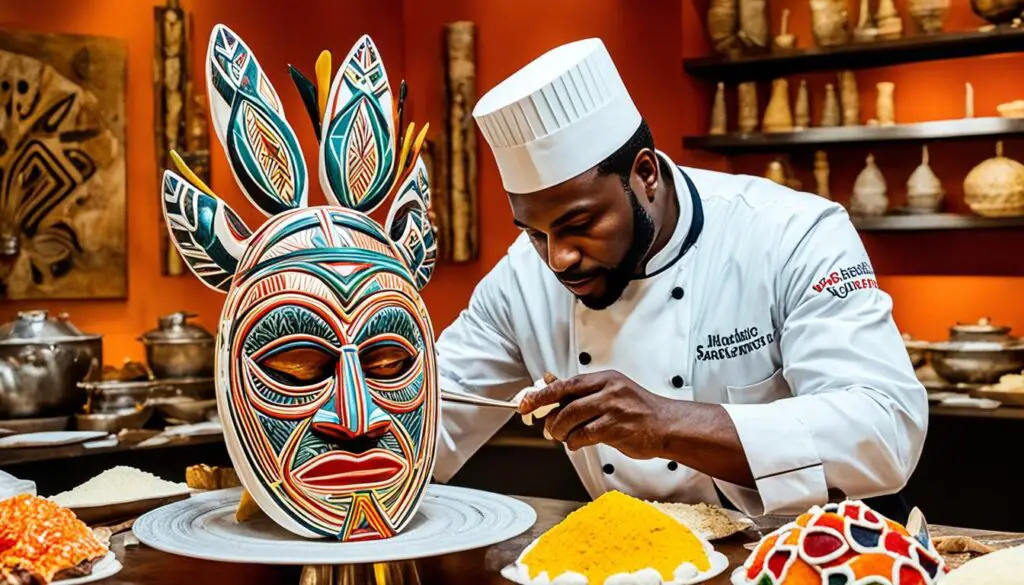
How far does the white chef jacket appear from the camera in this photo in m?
1.97

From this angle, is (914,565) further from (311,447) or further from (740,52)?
(740,52)

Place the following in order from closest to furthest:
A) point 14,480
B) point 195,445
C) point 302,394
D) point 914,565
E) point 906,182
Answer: point 914,565
point 302,394
point 14,480
point 195,445
point 906,182

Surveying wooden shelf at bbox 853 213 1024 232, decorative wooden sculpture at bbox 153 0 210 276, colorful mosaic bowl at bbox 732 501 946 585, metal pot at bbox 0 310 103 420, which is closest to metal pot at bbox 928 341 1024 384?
wooden shelf at bbox 853 213 1024 232

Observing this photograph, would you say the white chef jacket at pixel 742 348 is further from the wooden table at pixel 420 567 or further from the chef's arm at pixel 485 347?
the wooden table at pixel 420 567

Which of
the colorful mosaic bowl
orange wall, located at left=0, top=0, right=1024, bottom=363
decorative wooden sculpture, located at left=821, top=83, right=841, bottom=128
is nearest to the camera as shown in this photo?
the colorful mosaic bowl

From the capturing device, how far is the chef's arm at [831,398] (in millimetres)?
1950

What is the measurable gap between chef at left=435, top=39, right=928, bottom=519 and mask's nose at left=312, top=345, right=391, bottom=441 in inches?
9.9

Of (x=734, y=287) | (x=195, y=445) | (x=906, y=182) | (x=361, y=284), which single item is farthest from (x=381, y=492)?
(x=906, y=182)

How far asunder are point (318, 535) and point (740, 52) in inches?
161

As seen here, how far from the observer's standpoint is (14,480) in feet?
6.57

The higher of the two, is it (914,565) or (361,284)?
(361,284)

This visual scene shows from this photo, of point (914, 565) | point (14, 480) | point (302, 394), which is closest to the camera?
point (914, 565)

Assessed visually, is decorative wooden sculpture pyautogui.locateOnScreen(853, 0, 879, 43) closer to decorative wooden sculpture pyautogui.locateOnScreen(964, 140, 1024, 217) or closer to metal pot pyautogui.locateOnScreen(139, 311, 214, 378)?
decorative wooden sculpture pyautogui.locateOnScreen(964, 140, 1024, 217)

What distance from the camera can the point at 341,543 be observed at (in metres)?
1.65
